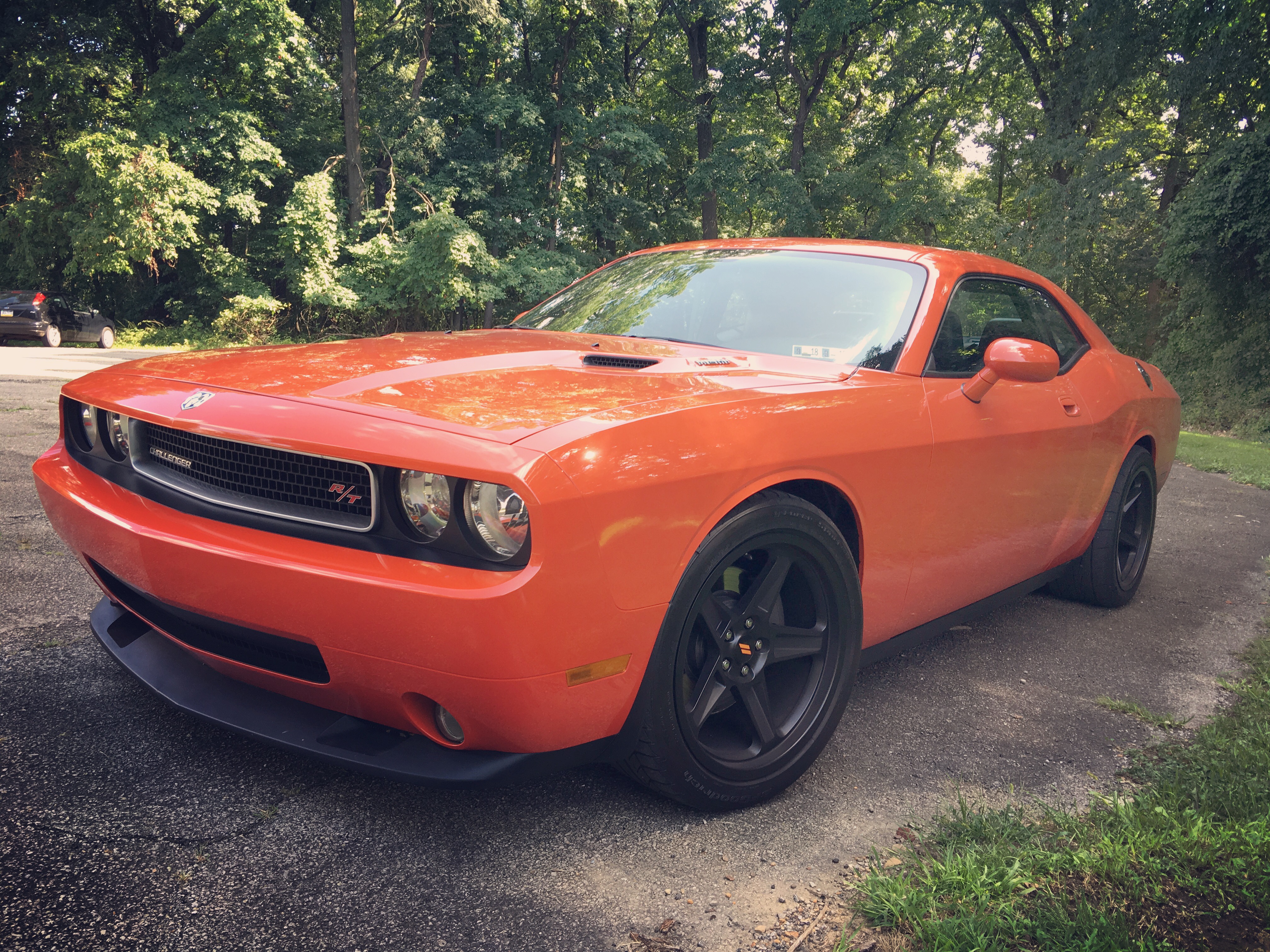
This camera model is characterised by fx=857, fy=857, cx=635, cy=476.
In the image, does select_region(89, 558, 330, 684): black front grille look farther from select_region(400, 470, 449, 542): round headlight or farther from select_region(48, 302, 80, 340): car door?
select_region(48, 302, 80, 340): car door

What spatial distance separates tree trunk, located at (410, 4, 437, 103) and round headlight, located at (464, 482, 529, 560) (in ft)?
79.1

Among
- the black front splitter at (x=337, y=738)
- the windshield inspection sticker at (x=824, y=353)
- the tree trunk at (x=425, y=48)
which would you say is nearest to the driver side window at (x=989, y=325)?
the windshield inspection sticker at (x=824, y=353)

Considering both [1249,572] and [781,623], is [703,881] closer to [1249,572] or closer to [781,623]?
[781,623]

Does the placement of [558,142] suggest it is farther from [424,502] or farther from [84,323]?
[424,502]

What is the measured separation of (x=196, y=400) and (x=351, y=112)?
902 inches

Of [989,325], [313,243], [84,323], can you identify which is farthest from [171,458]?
[84,323]

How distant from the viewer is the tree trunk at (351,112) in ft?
71.8

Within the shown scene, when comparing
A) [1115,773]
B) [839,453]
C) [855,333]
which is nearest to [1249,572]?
[1115,773]

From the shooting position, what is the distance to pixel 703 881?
5.94 ft

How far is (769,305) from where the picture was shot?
2.97 metres

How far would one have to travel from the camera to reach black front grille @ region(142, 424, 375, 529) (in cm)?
175

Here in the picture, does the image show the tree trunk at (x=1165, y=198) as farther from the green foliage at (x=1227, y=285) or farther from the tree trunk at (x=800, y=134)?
the tree trunk at (x=800, y=134)

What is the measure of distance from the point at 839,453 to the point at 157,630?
1.78 metres

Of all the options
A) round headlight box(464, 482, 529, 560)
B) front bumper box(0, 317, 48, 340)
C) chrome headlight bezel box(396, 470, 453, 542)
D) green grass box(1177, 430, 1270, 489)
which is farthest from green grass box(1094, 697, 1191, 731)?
front bumper box(0, 317, 48, 340)
